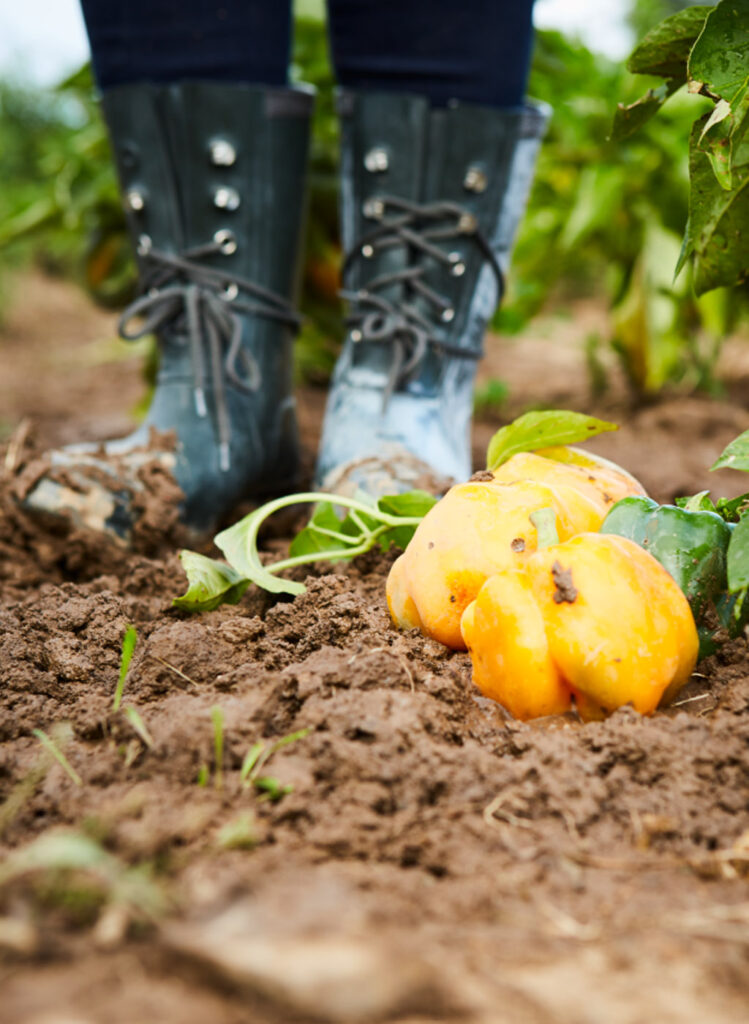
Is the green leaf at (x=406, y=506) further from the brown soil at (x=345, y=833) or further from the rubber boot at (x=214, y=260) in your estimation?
the rubber boot at (x=214, y=260)

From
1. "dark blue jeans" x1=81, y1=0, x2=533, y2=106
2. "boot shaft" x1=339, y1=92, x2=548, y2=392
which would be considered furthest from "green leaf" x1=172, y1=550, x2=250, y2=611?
"dark blue jeans" x1=81, y1=0, x2=533, y2=106

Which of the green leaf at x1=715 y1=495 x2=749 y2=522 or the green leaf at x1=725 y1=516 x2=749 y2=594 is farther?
the green leaf at x1=715 y1=495 x2=749 y2=522

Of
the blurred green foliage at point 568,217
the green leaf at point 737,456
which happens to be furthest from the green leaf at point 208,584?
the blurred green foliage at point 568,217

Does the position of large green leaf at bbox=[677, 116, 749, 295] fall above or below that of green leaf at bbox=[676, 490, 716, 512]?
above

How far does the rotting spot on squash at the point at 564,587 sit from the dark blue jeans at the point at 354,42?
1274mm

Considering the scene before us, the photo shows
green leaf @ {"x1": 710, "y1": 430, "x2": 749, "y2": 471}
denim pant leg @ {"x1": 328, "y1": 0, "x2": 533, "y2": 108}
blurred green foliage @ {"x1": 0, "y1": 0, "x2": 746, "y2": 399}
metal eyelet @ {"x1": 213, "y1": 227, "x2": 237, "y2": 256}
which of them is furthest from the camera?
blurred green foliage @ {"x1": 0, "y1": 0, "x2": 746, "y2": 399}

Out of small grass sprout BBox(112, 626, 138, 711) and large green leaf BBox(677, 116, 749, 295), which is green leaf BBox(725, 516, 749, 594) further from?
small grass sprout BBox(112, 626, 138, 711)

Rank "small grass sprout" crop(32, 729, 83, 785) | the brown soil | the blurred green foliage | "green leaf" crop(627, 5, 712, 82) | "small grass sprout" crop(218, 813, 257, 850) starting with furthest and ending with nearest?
the blurred green foliage, "green leaf" crop(627, 5, 712, 82), "small grass sprout" crop(32, 729, 83, 785), "small grass sprout" crop(218, 813, 257, 850), the brown soil

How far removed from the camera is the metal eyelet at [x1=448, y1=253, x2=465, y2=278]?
6.12ft

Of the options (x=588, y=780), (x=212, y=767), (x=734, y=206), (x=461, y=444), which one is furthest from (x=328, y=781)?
(x=461, y=444)

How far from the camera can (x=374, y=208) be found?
1862 mm

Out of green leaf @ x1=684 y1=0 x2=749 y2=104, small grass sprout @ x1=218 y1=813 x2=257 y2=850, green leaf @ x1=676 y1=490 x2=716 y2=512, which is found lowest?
small grass sprout @ x1=218 y1=813 x2=257 y2=850

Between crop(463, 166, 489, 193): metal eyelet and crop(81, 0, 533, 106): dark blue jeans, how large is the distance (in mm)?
134

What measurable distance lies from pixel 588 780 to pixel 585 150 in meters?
2.97
